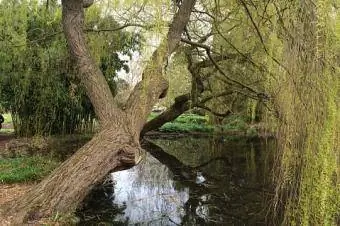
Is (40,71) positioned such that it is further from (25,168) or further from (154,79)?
(154,79)

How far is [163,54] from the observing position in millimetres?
4738

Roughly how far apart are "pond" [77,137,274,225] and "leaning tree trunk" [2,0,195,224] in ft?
2.00

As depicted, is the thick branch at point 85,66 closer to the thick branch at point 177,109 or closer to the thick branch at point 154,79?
the thick branch at point 154,79

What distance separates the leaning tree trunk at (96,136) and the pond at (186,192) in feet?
2.00

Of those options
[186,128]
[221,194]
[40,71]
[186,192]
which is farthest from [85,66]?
[186,128]

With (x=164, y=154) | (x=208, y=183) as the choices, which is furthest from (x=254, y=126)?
(x=208, y=183)

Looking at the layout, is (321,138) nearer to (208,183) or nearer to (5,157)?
(208,183)

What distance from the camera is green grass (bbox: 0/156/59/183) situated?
20.2 feet

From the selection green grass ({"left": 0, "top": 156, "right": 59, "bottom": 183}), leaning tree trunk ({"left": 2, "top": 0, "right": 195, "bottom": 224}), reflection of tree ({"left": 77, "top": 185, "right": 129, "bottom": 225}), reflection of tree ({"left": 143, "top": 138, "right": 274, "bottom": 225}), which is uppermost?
leaning tree trunk ({"left": 2, "top": 0, "right": 195, "bottom": 224})

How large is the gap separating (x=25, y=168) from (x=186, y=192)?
2.49m

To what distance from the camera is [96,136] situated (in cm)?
480

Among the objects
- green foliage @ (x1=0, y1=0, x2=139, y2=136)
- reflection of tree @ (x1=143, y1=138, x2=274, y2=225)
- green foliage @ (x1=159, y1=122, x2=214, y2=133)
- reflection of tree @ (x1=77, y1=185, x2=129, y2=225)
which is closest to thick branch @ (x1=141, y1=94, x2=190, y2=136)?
reflection of tree @ (x1=143, y1=138, x2=274, y2=225)

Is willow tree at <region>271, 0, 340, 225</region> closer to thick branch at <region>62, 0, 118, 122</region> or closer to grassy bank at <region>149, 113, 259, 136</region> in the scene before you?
thick branch at <region>62, 0, 118, 122</region>

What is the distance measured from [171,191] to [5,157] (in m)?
3.31
